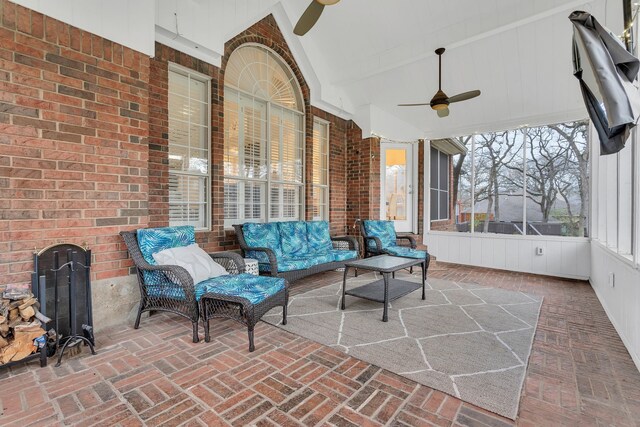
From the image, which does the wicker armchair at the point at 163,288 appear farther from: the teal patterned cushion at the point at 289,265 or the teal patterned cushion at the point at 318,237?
the teal patterned cushion at the point at 318,237

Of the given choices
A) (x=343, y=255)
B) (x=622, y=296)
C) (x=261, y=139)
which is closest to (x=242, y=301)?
(x=343, y=255)

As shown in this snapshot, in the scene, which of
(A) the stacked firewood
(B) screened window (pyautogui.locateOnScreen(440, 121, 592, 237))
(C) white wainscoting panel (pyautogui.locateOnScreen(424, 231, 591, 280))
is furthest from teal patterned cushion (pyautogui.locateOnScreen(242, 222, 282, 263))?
(B) screened window (pyautogui.locateOnScreen(440, 121, 592, 237))

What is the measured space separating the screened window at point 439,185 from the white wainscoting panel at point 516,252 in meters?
0.70

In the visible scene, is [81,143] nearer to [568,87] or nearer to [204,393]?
[204,393]

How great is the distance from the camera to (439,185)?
24.0ft

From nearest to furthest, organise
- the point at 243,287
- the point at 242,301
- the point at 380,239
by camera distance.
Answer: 1. the point at 242,301
2. the point at 243,287
3. the point at 380,239

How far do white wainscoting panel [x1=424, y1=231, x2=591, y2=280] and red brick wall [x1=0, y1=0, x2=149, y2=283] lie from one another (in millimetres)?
5745

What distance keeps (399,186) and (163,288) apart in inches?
211

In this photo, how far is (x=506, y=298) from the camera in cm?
404

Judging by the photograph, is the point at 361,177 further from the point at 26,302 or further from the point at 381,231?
the point at 26,302

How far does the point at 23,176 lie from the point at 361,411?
2960mm

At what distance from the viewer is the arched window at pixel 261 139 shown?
459cm

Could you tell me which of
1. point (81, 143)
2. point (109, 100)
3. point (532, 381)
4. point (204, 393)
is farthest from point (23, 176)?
point (532, 381)

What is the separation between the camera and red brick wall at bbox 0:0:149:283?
2363 mm
